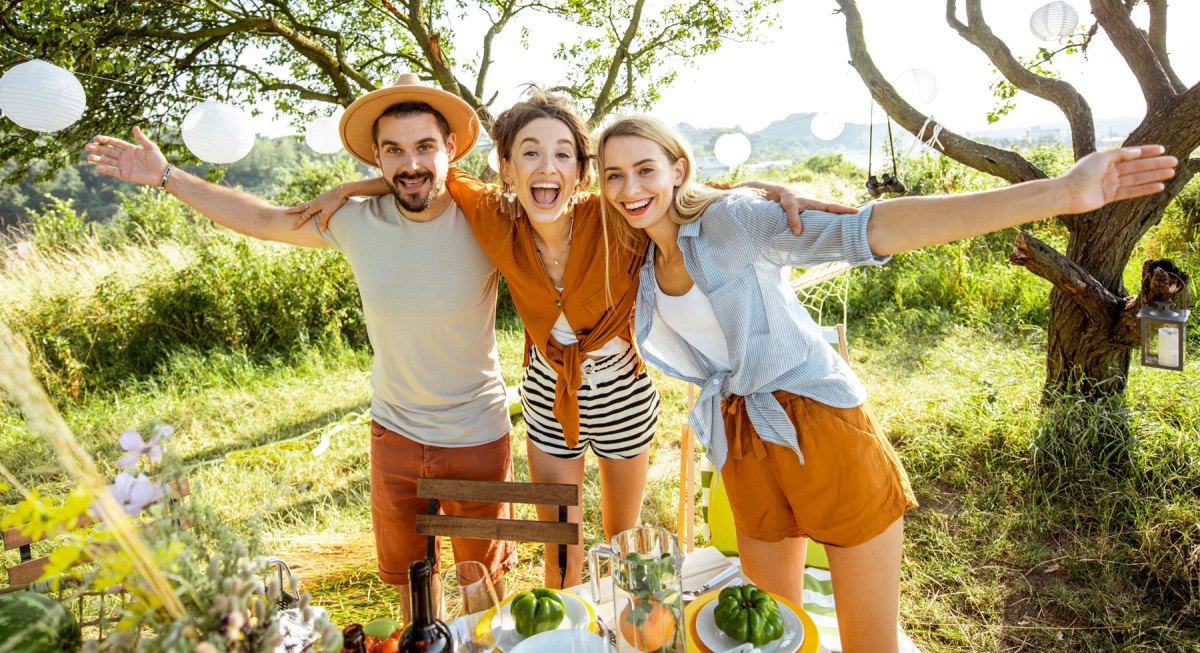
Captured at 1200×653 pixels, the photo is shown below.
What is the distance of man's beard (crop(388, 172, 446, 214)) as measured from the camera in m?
2.20

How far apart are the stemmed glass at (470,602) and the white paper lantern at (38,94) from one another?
10.0ft

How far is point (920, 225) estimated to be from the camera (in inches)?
58.7

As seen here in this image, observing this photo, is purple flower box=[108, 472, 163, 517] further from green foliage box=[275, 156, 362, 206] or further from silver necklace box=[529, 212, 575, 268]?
green foliage box=[275, 156, 362, 206]

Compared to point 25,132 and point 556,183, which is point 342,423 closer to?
point 25,132

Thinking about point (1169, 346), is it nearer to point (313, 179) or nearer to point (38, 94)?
point (38, 94)

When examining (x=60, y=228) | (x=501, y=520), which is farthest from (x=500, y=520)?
(x=60, y=228)

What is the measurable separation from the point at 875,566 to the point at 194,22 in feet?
18.3

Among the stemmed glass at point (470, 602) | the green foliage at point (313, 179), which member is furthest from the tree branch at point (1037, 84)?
the green foliage at point (313, 179)

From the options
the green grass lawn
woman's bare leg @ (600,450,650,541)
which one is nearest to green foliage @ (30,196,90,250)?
the green grass lawn

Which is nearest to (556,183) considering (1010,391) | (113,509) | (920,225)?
(920,225)

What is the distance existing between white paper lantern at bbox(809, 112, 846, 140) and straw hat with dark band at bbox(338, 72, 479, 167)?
15.3 ft

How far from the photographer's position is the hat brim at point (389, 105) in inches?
88.3

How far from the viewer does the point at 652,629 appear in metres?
1.21

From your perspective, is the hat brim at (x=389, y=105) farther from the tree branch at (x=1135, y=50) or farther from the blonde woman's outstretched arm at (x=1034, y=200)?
the tree branch at (x=1135, y=50)
